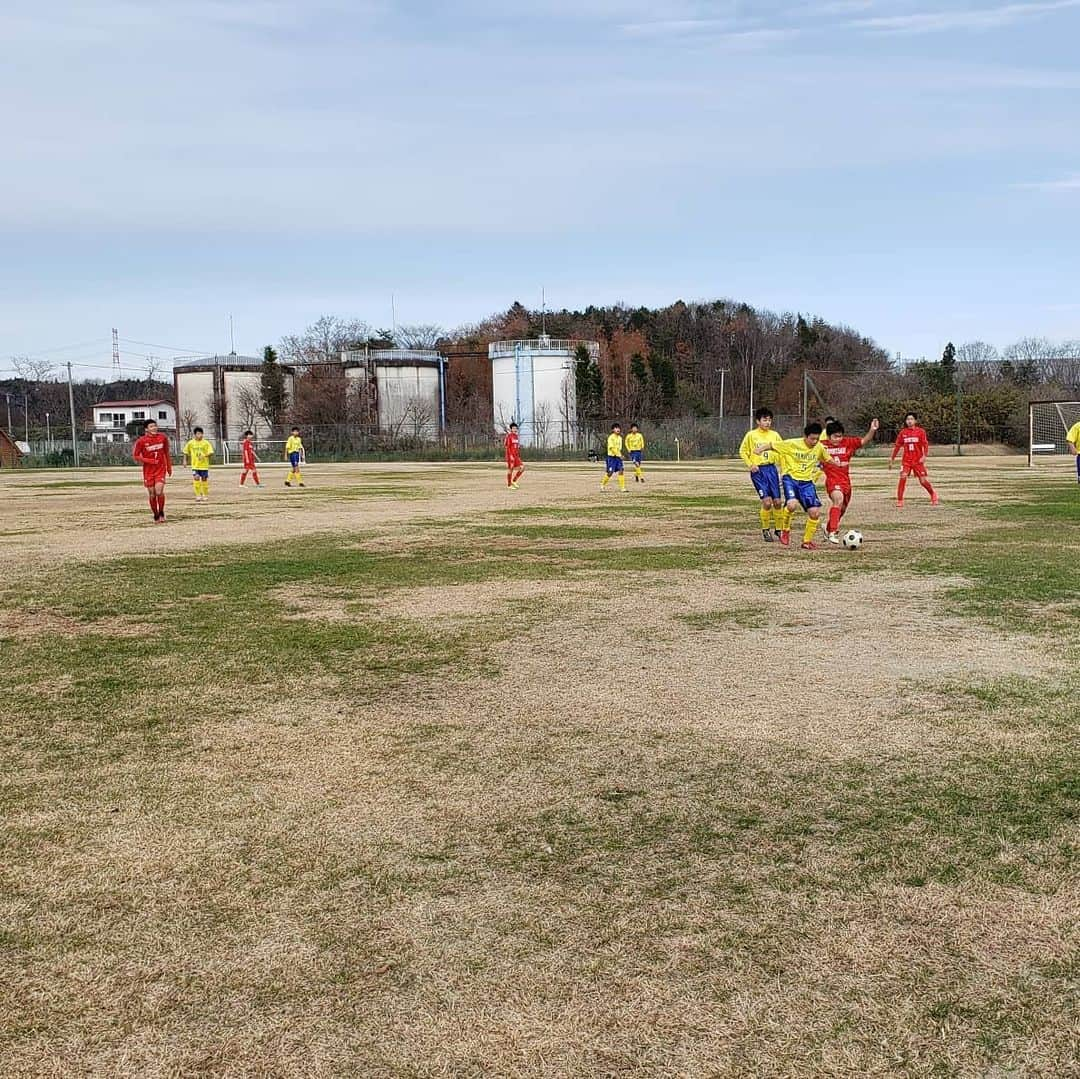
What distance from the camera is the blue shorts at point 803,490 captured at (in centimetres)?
1491

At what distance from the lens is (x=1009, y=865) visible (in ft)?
13.7

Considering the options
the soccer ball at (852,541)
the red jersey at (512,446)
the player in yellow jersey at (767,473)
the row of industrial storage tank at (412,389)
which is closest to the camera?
the soccer ball at (852,541)

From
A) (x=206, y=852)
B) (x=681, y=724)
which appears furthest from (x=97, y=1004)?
(x=681, y=724)

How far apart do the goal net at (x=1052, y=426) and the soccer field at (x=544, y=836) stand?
5194 centimetres

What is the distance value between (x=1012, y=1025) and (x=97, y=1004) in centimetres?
261

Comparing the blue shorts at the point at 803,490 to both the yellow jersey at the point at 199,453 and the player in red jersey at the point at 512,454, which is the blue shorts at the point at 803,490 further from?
the yellow jersey at the point at 199,453

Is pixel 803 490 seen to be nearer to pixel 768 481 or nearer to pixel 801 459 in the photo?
pixel 801 459

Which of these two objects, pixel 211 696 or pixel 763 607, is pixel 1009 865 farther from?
pixel 763 607

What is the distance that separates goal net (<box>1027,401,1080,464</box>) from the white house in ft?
257

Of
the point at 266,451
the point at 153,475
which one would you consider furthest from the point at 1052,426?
the point at 153,475

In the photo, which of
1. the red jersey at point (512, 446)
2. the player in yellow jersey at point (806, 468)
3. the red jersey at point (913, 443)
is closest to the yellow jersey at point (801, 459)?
the player in yellow jersey at point (806, 468)

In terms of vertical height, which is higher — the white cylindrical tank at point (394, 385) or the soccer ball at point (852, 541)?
the white cylindrical tank at point (394, 385)

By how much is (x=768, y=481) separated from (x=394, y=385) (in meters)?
67.9

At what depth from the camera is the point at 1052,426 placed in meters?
62.0
